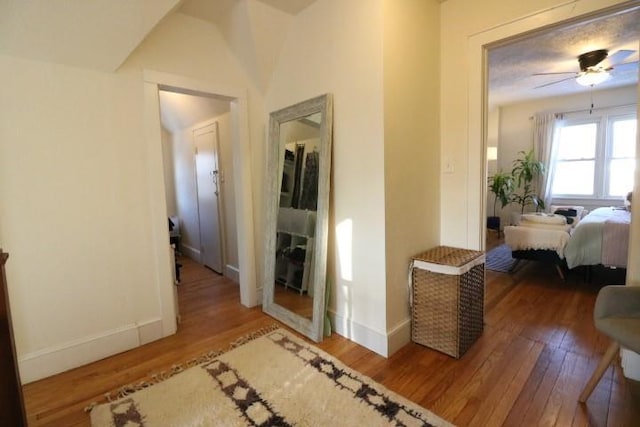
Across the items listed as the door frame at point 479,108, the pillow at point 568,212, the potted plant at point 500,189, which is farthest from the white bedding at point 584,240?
the potted plant at point 500,189

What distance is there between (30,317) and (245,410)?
1486 mm

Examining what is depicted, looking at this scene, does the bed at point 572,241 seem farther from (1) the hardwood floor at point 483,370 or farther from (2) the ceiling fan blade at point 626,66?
(2) the ceiling fan blade at point 626,66

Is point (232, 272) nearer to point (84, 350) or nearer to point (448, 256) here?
point (84, 350)

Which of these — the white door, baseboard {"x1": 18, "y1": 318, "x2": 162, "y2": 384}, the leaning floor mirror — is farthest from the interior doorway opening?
baseboard {"x1": 18, "y1": 318, "x2": 162, "y2": 384}

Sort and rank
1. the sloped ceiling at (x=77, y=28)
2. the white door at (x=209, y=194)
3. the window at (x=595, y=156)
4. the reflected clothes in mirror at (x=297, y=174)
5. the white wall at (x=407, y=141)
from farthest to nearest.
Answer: the window at (x=595, y=156), the white door at (x=209, y=194), the reflected clothes in mirror at (x=297, y=174), the white wall at (x=407, y=141), the sloped ceiling at (x=77, y=28)

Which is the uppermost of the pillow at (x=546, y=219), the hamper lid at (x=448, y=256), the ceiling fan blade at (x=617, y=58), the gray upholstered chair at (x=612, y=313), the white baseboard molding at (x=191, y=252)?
the ceiling fan blade at (x=617, y=58)

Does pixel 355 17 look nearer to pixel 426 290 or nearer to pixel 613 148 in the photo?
pixel 426 290

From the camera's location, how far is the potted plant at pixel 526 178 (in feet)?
18.4

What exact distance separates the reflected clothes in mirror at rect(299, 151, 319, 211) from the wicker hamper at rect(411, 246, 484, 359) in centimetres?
89

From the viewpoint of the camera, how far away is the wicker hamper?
1904 mm

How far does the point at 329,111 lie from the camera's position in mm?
2156

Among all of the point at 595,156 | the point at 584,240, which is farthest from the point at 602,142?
the point at 584,240

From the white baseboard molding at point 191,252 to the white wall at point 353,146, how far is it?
2859mm

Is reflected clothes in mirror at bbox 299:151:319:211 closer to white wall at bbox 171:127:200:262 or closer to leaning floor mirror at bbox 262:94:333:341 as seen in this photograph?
leaning floor mirror at bbox 262:94:333:341
